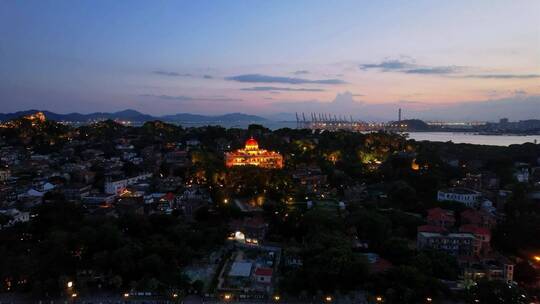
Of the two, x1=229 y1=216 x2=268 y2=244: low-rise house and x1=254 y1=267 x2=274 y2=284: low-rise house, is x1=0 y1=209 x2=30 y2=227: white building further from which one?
x1=254 y1=267 x2=274 y2=284: low-rise house

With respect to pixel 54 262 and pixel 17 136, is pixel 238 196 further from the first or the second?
pixel 17 136

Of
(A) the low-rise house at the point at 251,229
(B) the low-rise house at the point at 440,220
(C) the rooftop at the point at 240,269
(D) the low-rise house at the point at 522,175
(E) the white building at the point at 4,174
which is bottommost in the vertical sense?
(C) the rooftop at the point at 240,269

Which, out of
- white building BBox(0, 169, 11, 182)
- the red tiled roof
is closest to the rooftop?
the red tiled roof

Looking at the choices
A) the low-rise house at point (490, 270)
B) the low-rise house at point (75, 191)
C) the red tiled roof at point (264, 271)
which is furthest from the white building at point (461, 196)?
the low-rise house at point (75, 191)

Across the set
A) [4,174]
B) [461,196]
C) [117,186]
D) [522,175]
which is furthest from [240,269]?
[522,175]

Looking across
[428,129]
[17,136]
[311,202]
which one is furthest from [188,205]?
[428,129]

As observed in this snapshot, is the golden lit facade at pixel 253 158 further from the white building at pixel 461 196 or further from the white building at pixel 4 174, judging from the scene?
the white building at pixel 4 174
